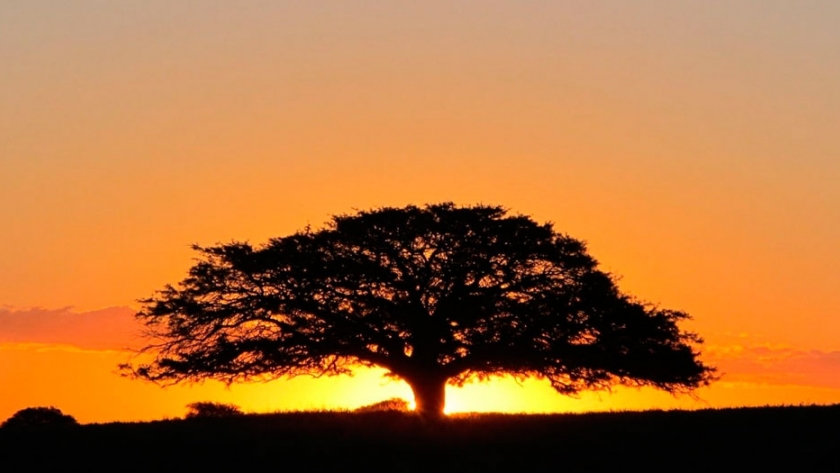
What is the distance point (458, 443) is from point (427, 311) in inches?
647

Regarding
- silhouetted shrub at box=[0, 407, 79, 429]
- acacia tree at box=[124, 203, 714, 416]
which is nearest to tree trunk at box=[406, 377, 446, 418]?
acacia tree at box=[124, 203, 714, 416]

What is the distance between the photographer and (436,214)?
56031 millimetres

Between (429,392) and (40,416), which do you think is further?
(40,416)

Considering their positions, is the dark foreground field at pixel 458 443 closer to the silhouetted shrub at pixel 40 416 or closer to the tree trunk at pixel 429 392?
the tree trunk at pixel 429 392

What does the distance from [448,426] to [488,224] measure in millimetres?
14685

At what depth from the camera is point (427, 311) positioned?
2195 inches

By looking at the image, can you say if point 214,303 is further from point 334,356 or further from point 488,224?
point 488,224

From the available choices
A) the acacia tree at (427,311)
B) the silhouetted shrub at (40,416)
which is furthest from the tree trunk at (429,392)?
the silhouetted shrub at (40,416)

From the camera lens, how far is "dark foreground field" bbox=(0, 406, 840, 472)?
1426 inches

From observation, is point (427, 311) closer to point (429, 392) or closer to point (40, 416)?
point (429, 392)

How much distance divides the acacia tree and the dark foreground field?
33.9 feet

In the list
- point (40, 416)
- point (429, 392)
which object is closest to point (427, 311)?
point (429, 392)

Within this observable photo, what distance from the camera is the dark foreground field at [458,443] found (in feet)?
119

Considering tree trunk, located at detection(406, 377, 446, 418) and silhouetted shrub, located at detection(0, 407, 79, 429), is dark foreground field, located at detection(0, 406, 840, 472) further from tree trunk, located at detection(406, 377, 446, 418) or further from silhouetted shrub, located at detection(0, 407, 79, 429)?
silhouetted shrub, located at detection(0, 407, 79, 429)
